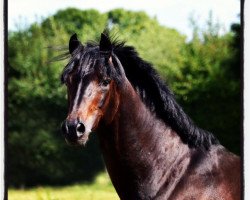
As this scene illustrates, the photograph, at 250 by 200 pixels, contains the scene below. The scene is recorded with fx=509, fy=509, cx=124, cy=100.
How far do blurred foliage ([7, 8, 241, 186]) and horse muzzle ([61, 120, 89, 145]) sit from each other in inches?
59.7

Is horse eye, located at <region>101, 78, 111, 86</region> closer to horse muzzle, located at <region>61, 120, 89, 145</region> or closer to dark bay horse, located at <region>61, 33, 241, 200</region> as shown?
dark bay horse, located at <region>61, 33, 241, 200</region>

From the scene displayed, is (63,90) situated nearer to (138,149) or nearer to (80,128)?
(138,149)

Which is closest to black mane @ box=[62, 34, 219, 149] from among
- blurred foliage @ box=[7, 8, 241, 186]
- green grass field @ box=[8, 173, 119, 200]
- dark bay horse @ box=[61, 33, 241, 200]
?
dark bay horse @ box=[61, 33, 241, 200]

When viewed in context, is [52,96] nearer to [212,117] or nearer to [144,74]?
[212,117]

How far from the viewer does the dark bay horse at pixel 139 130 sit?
7.72 feet

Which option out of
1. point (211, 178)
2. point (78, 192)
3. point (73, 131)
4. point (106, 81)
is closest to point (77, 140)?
point (73, 131)

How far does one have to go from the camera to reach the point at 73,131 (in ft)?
7.33

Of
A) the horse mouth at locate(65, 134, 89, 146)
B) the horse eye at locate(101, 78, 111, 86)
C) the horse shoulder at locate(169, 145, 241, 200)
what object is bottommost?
the horse shoulder at locate(169, 145, 241, 200)

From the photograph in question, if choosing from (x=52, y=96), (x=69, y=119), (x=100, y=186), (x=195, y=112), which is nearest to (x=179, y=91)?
(x=195, y=112)

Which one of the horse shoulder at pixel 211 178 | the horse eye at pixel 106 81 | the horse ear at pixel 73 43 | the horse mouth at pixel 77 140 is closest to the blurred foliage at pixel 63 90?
the horse shoulder at pixel 211 178

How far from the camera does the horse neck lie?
2420 mm

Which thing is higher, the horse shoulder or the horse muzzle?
the horse muzzle

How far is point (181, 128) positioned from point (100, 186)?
2.43 metres

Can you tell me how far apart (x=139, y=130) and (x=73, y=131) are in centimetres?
37
